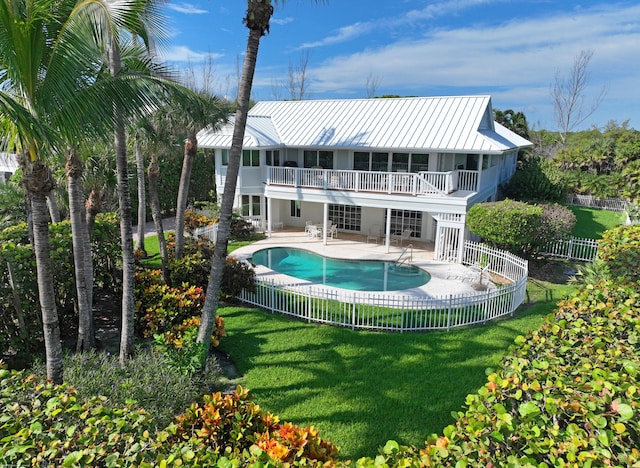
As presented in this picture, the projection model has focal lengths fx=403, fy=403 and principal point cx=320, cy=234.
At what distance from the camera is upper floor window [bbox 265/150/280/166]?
24.2m

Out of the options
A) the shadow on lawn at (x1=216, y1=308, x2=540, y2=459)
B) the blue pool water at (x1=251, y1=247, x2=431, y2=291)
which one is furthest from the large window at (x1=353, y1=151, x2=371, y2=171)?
the shadow on lawn at (x1=216, y1=308, x2=540, y2=459)

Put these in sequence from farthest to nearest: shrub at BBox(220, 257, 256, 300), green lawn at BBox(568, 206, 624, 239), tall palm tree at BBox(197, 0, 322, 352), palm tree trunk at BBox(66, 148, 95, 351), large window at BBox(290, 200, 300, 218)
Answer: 1. large window at BBox(290, 200, 300, 218)
2. green lawn at BBox(568, 206, 624, 239)
3. shrub at BBox(220, 257, 256, 300)
4. palm tree trunk at BBox(66, 148, 95, 351)
5. tall palm tree at BBox(197, 0, 322, 352)

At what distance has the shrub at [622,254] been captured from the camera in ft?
25.9

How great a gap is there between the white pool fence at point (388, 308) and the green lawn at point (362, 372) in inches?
15.6

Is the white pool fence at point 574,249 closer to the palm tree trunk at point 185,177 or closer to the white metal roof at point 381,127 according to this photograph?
the white metal roof at point 381,127

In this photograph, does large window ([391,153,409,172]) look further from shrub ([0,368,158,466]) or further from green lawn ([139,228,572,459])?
shrub ([0,368,158,466])

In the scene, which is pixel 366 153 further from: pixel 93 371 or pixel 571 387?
pixel 571 387

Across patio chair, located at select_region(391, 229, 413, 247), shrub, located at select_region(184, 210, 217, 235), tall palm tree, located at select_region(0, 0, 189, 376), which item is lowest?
patio chair, located at select_region(391, 229, 413, 247)

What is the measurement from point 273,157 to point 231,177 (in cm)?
1681

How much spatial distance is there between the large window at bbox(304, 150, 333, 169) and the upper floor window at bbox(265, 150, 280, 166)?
5.70 ft

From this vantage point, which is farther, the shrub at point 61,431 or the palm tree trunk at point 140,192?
the palm tree trunk at point 140,192

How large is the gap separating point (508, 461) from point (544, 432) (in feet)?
1.72

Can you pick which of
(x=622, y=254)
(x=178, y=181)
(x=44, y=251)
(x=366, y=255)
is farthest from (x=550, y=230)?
(x=178, y=181)

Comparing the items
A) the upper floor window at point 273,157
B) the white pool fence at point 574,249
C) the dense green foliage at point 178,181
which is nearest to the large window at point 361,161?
the upper floor window at point 273,157
